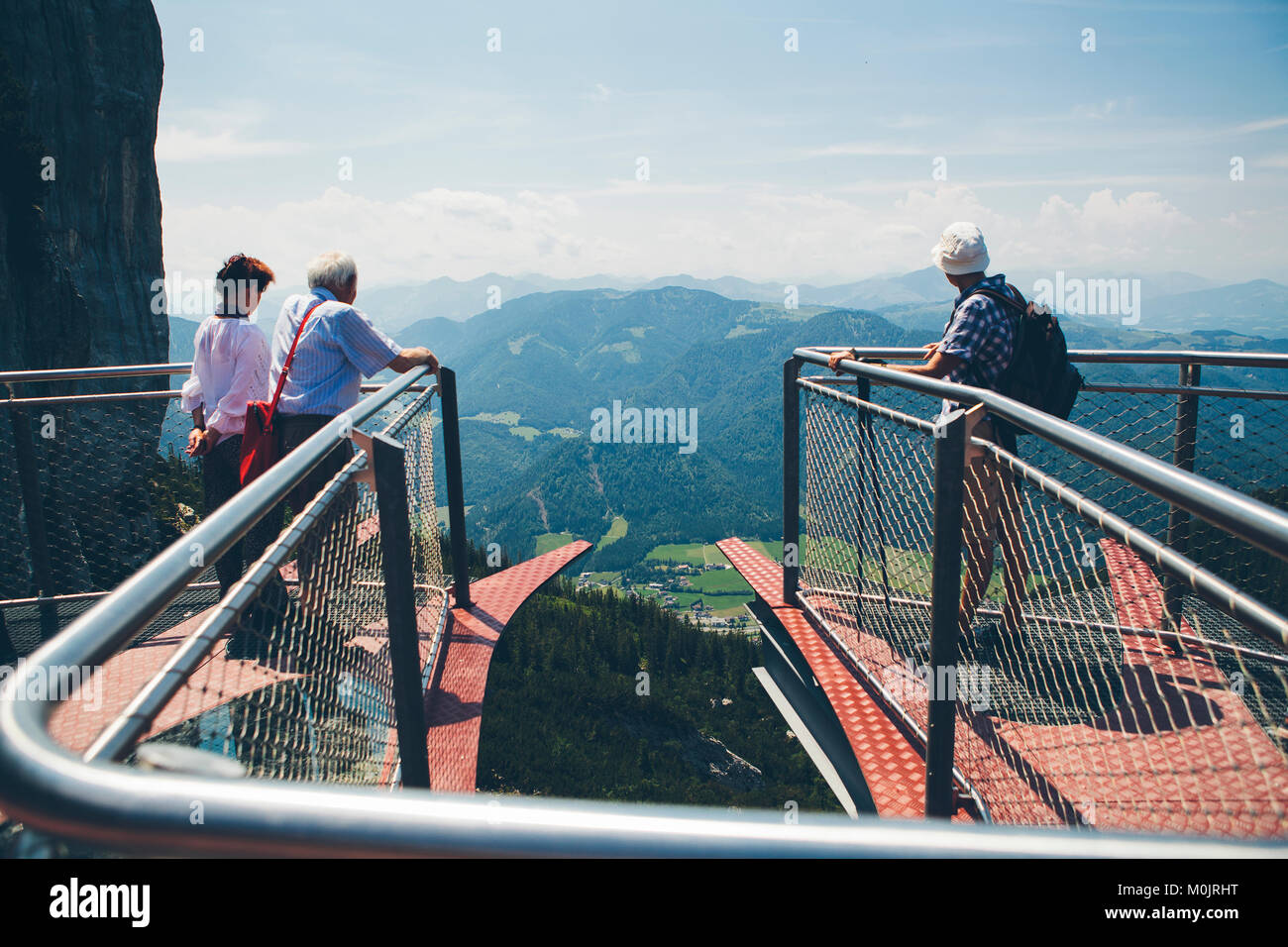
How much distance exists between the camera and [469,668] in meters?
4.29

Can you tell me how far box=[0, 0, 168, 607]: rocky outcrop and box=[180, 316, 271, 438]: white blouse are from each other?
16194 millimetres

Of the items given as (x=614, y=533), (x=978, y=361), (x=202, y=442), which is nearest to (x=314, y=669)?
(x=202, y=442)

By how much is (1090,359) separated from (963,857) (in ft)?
15.2

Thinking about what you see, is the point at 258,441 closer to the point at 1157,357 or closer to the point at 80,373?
the point at 80,373

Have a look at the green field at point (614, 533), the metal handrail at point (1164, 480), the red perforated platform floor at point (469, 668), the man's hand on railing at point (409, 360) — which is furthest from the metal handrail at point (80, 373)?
the green field at point (614, 533)

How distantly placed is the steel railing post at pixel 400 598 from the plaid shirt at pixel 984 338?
241 centimetres

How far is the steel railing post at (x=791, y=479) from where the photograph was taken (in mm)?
4887

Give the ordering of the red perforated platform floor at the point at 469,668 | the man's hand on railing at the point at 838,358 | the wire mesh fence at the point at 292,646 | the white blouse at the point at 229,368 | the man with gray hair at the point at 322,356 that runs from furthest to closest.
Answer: the white blouse at the point at 229,368, the man's hand on railing at the point at 838,358, the man with gray hair at the point at 322,356, the red perforated platform floor at the point at 469,668, the wire mesh fence at the point at 292,646

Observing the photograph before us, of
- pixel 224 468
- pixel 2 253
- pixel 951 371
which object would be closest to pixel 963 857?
pixel 951 371

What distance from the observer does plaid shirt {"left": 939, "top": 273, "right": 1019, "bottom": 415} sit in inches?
142

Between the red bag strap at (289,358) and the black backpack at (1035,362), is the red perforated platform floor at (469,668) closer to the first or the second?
the red bag strap at (289,358)

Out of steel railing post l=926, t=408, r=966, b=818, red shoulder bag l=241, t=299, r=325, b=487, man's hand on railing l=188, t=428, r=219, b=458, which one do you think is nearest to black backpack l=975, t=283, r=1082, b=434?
steel railing post l=926, t=408, r=966, b=818

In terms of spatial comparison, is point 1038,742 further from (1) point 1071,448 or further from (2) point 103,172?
(2) point 103,172
